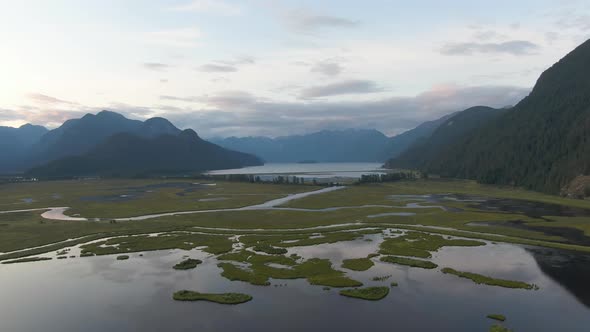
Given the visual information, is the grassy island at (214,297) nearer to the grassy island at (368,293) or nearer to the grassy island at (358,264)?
the grassy island at (368,293)

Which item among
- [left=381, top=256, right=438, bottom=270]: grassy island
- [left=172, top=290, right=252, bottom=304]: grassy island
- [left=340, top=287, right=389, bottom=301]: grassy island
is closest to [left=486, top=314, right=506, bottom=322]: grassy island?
[left=340, top=287, right=389, bottom=301]: grassy island

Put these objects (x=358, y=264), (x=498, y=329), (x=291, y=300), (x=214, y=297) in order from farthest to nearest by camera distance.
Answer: (x=358, y=264)
(x=214, y=297)
(x=291, y=300)
(x=498, y=329)

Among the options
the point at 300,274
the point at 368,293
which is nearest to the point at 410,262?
the point at 368,293

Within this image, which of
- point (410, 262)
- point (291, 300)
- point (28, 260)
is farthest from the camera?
point (28, 260)

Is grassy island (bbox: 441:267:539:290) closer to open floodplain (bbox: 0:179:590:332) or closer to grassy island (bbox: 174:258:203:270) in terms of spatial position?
open floodplain (bbox: 0:179:590:332)

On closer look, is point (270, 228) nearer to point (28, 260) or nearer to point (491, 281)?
point (28, 260)

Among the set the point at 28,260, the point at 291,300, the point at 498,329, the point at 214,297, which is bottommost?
the point at 498,329

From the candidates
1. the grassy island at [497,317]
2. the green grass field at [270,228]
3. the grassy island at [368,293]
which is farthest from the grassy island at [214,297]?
the grassy island at [497,317]

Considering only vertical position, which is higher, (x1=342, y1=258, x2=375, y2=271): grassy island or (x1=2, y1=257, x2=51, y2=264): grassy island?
(x1=2, y1=257, x2=51, y2=264): grassy island

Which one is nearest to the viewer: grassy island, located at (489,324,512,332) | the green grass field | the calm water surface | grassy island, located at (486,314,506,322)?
grassy island, located at (489,324,512,332)
